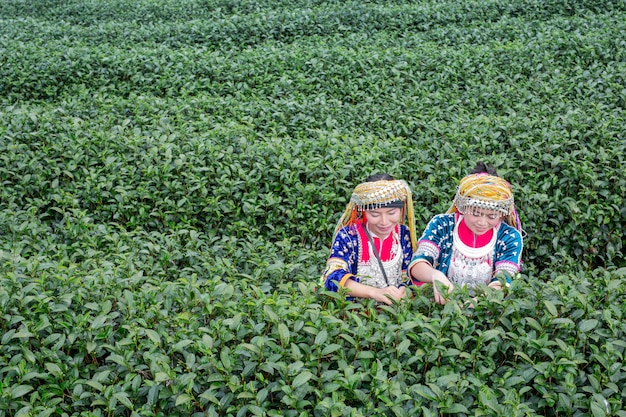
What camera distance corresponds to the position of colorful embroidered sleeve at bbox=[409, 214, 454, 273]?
11.7ft

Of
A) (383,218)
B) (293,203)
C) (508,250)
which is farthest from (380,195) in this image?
(293,203)

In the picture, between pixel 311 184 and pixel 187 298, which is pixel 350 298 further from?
pixel 311 184

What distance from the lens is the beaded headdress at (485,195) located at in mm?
3371

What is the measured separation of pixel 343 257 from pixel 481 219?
773 mm

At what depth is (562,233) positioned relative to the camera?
491 cm

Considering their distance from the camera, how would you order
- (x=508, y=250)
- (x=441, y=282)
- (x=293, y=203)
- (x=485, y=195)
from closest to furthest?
(x=441, y=282) → (x=485, y=195) → (x=508, y=250) → (x=293, y=203)

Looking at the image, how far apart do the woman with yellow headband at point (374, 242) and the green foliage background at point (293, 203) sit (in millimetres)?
213

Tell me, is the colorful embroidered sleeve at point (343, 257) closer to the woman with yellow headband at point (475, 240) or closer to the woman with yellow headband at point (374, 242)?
the woman with yellow headband at point (374, 242)

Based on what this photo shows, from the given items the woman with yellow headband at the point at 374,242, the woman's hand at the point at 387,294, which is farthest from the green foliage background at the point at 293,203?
the woman with yellow headband at the point at 374,242

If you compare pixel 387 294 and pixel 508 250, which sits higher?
pixel 508 250

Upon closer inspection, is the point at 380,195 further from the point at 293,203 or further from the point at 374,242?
the point at 293,203

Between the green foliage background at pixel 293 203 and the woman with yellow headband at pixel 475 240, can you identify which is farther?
the woman with yellow headband at pixel 475 240

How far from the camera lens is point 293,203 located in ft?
16.6

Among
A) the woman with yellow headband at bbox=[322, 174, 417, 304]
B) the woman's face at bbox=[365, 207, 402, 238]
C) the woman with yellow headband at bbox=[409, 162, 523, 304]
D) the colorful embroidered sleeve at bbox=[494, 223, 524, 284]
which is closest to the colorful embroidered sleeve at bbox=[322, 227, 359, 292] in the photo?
→ the woman with yellow headband at bbox=[322, 174, 417, 304]
